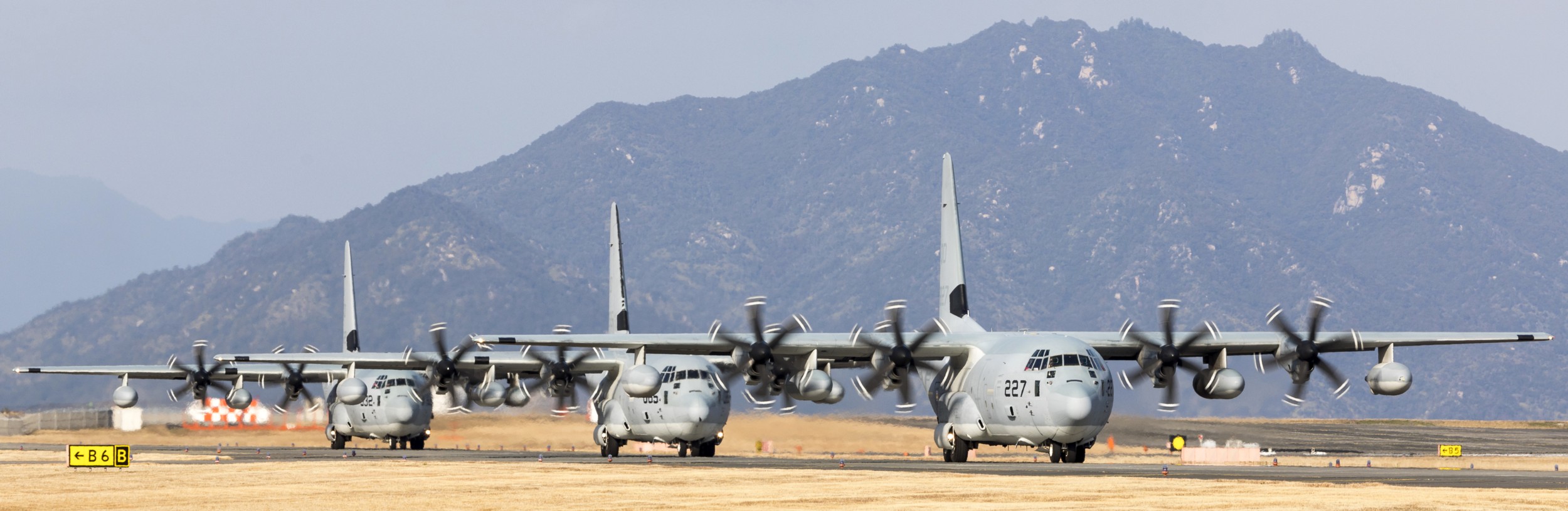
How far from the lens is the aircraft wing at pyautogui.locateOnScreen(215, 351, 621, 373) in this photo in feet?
196

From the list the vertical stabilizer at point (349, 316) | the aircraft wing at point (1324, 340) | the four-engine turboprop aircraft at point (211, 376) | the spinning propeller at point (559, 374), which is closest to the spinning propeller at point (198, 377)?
the four-engine turboprop aircraft at point (211, 376)

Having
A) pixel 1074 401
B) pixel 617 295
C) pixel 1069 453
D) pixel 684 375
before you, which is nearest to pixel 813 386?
pixel 684 375

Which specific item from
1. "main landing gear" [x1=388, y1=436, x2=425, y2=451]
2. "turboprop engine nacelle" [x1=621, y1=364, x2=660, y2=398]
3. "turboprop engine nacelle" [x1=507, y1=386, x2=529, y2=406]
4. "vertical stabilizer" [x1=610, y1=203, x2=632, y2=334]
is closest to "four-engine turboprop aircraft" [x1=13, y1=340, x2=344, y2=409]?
"main landing gear" [x1=388, y1=436, x2=425, y2=451]

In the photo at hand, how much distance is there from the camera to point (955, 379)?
51.8 meters

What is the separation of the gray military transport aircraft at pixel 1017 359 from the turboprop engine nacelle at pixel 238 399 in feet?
92.5

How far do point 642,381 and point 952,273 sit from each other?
39.9 feet

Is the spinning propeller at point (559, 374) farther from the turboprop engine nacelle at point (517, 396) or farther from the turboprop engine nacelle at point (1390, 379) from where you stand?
the turboprop engine nacelle at point (1390, 379)

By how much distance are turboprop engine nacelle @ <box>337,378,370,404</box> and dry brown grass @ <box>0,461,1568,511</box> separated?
17394 millimetres

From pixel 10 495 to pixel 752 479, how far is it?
15.4m

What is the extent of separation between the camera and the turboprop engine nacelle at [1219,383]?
1955 inches

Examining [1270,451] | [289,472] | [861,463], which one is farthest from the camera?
[1270,451]

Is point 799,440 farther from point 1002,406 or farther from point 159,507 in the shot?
point 159,507

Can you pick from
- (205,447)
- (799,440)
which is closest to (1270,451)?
(799,440)

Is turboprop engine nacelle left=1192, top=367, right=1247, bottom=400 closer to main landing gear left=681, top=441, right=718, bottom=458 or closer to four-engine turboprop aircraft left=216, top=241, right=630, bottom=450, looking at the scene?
main landing gear left=681, top=441, right=718, bottom=458
